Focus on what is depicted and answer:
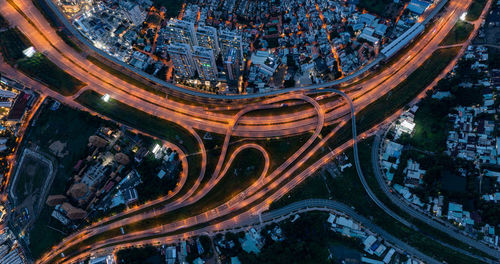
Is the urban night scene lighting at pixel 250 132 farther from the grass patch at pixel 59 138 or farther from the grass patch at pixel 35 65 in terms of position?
the grass patch at pixel 35 65

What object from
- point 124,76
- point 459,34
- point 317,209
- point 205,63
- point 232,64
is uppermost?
point 459,34

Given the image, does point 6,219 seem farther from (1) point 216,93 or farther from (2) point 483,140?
(2) point 483,140

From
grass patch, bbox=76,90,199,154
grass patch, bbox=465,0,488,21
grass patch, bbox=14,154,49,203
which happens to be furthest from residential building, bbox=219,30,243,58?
grass patch, bbox=465,0,488,21

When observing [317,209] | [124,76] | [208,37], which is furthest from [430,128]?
[124,76]

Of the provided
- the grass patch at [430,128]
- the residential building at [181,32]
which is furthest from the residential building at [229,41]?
the grass patch at [430,128]

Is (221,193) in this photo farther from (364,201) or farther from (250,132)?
(364,201)

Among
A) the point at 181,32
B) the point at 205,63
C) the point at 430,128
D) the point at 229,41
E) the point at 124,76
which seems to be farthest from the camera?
the point at 124,76

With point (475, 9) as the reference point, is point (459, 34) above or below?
below
